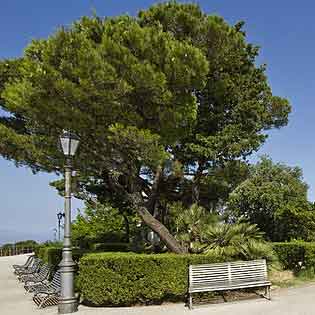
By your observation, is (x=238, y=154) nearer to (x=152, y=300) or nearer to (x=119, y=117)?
(x=119, y=117)

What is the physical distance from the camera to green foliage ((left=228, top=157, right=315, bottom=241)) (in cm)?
1891

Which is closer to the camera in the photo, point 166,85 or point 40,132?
point 166,85

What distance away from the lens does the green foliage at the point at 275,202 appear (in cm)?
1891

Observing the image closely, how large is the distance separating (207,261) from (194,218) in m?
2.05

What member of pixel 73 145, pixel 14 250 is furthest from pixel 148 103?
pixel 14 250

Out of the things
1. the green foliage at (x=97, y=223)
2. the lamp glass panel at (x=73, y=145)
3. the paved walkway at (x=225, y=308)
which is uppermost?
the lamp glass panel at (x=73, y=145)

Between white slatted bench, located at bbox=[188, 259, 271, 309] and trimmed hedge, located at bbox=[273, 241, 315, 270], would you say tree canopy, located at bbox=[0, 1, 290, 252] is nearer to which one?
white slatted bench, located at bbox=[188, 259, 271, 309]

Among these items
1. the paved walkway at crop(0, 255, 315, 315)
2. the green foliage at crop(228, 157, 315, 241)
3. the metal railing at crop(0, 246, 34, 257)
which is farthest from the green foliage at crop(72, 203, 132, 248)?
the paved walkway at crop(0, 255, 315, 315)

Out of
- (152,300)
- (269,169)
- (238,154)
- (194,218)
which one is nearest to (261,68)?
(238,154)

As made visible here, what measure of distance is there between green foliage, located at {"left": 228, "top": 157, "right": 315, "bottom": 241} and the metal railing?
2214 centimetres

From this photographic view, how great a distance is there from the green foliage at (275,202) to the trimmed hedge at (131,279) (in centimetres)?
1013

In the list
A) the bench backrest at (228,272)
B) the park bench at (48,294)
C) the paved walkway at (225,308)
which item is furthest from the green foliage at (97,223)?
the bench backrest at (228,272)

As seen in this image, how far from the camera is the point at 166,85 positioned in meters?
10.4

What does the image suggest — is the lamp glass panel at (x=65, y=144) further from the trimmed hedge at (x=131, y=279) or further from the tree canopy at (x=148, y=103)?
the trimmed hedge at (x=131, y=279)
